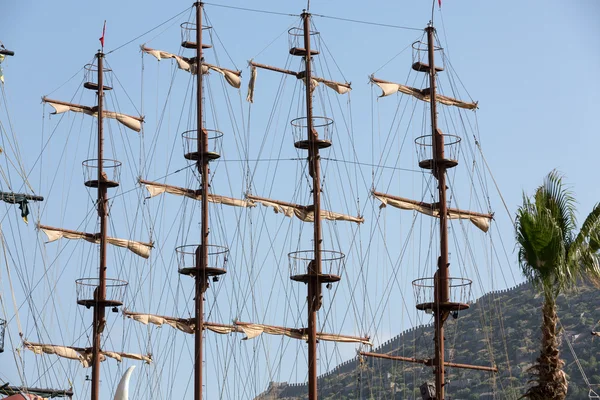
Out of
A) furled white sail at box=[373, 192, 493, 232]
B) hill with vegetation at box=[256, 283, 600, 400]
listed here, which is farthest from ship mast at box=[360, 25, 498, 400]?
hill with vegetation at box=[256, 283, 600, 400]

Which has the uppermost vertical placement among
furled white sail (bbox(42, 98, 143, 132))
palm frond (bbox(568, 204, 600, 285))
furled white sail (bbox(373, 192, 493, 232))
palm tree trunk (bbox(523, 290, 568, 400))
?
furled white sail (bbox(42, 98, 143, 132))

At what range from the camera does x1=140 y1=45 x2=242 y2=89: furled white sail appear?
70.4m

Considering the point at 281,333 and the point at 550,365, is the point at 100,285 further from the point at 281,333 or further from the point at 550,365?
the point at 550,365

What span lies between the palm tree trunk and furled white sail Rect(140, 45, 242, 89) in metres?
26.4

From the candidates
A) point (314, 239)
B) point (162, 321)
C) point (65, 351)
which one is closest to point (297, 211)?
point (314, 239)

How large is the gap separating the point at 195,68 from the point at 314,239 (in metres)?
12.6

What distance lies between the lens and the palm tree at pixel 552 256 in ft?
161

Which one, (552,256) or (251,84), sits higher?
(251,84)

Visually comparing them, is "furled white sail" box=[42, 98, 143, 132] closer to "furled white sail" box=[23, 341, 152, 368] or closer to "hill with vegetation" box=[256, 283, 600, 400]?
"furled white sail" box=[23, 341, 152, 368]

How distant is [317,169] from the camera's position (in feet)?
214

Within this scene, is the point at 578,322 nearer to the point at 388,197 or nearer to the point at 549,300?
the point at 388,197

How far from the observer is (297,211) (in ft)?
218

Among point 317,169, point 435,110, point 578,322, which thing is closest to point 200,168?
point 317,169

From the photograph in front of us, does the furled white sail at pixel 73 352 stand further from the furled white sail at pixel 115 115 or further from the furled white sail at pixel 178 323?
the furled white sail at pixel 115 115
